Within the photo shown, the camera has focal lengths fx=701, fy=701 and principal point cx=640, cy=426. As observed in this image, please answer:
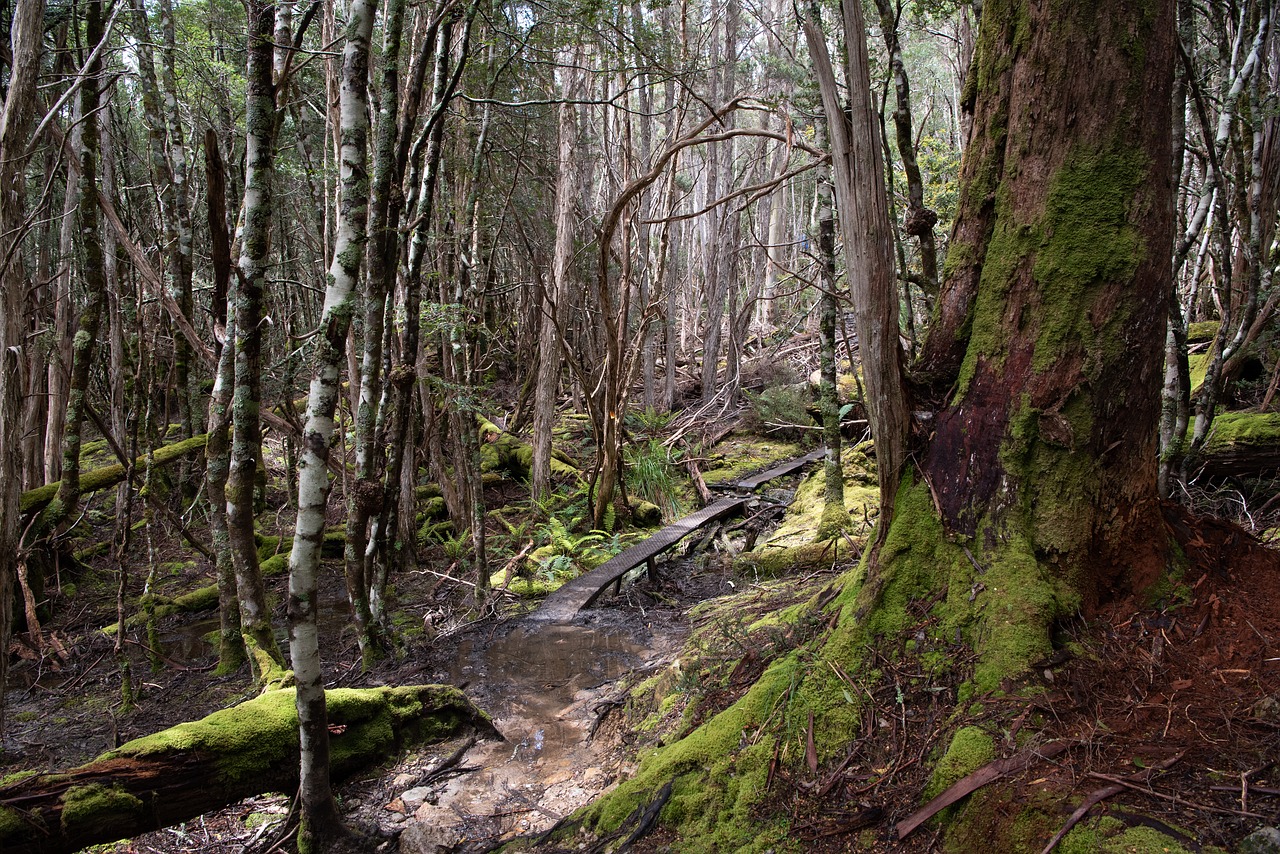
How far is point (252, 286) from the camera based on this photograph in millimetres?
4266

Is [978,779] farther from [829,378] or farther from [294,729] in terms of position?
[829,378]

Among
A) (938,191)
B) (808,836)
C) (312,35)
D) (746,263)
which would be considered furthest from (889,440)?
(746,263)

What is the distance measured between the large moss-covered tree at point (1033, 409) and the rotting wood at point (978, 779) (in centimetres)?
28

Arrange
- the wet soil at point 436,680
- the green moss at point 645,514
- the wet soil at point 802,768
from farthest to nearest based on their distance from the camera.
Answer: the green moss at point 645,514, the wet soil at point 436,680, the wet soil at point 802,768

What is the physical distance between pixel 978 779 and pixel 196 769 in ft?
11.0

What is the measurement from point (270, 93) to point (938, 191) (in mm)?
12546

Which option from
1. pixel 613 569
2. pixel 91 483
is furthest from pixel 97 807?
pixel 91 483

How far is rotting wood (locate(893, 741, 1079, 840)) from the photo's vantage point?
2.04m

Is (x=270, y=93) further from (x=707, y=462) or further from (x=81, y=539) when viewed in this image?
(x=707, y=462)

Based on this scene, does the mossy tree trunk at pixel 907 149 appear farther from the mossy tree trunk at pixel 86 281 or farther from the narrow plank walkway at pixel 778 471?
the narrow plank walkway at pixel 778 471

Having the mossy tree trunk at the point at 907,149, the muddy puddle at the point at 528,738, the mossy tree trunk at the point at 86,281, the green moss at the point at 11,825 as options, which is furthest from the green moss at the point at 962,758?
the mossy tree trunk at the point at 86,281

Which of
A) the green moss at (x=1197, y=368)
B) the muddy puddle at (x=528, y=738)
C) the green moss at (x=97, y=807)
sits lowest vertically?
the muddy puddle at (x=528, y=738)

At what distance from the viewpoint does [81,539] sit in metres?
9.74

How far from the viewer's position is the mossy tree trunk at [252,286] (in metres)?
4.00
